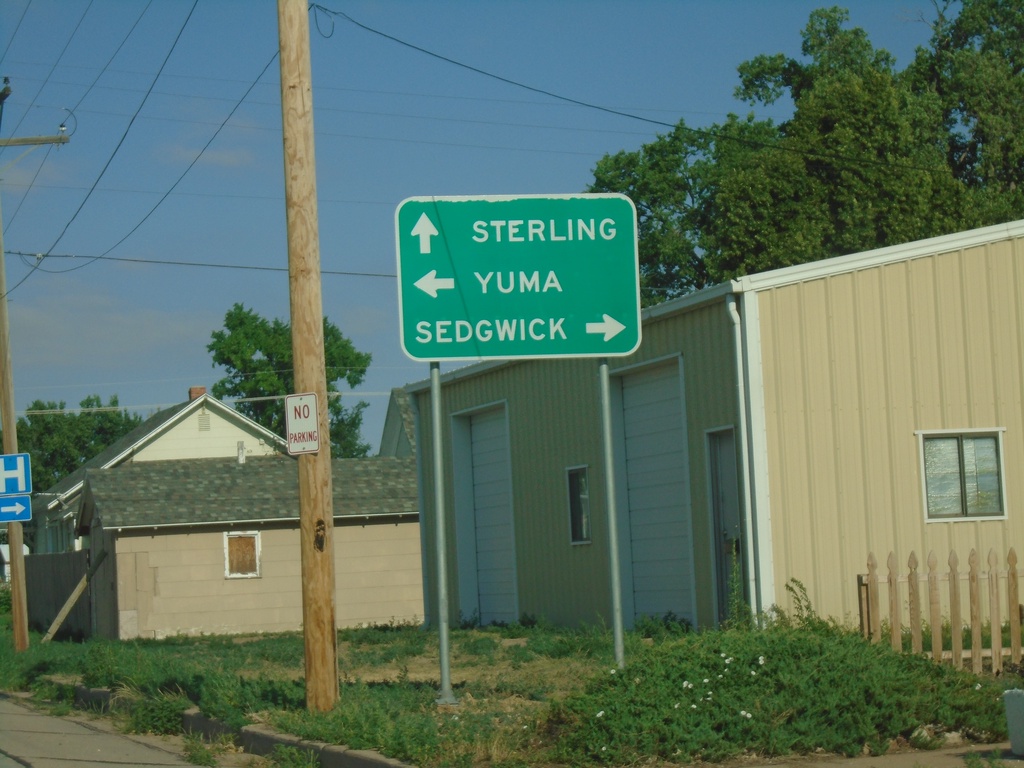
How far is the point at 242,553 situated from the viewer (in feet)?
105

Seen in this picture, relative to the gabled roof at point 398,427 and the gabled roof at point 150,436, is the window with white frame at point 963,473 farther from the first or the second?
the gabled roof at point 150,436

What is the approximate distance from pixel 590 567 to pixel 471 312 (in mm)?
8008

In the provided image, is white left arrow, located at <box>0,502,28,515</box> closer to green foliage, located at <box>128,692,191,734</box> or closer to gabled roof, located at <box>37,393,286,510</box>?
green foliage, located at <box>128,692,191,734</box>

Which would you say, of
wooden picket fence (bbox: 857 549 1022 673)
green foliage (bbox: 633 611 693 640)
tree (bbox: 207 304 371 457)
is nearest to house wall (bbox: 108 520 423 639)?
green foliage (bbox: 633 611 693 640)

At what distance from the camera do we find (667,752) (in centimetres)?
822

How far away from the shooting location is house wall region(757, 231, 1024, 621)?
14047 millimetres

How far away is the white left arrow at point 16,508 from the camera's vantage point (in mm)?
21766

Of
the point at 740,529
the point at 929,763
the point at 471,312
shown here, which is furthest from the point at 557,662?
the point at 929,763

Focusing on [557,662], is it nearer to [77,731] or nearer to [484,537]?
[77,731]

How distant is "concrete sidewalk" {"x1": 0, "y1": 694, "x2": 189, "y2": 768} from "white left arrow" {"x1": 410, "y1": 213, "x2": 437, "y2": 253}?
14.7 feet

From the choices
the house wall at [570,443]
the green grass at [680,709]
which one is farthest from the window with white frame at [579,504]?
the green grass at [680,709]

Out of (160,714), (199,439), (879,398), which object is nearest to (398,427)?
(199,439)

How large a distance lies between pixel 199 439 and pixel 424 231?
137ft

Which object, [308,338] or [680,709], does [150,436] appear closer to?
[308,338]
